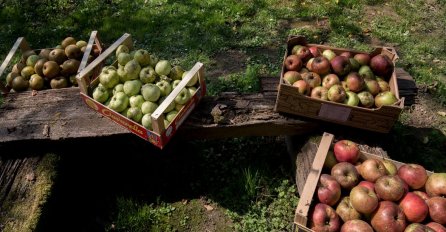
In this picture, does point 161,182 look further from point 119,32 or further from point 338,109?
point 119,32

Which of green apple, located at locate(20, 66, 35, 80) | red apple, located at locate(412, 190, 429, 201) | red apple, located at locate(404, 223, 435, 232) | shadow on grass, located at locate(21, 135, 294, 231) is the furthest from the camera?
green apple, located at locate(20, 66, 35, 80)

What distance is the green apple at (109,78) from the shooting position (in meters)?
3.84

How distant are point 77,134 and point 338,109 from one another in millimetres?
2665

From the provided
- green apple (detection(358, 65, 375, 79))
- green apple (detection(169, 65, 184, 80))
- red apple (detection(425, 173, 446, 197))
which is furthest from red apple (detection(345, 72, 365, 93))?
green apple (detection(169, 65, 184, 80))

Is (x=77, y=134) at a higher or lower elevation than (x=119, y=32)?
higher

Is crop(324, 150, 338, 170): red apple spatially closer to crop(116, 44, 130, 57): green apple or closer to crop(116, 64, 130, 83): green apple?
crop(116, 64, 130, 83): green apple

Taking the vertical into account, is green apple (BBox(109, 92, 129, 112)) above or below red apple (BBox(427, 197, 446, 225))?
above

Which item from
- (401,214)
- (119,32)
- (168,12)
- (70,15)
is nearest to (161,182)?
(401,214)

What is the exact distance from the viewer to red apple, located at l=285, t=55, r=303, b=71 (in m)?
4.00

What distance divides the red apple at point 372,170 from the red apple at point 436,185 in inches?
14.4

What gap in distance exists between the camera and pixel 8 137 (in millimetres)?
3762

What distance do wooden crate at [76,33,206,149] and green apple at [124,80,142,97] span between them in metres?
0.27

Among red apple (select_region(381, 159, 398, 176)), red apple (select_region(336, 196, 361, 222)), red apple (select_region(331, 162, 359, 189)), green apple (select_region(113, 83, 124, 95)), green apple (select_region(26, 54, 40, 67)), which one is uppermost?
green apple (select_region(113, 83, 124, 95))

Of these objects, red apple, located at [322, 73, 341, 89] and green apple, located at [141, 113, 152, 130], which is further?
red apple, located at [322, 73, 341, 89]
